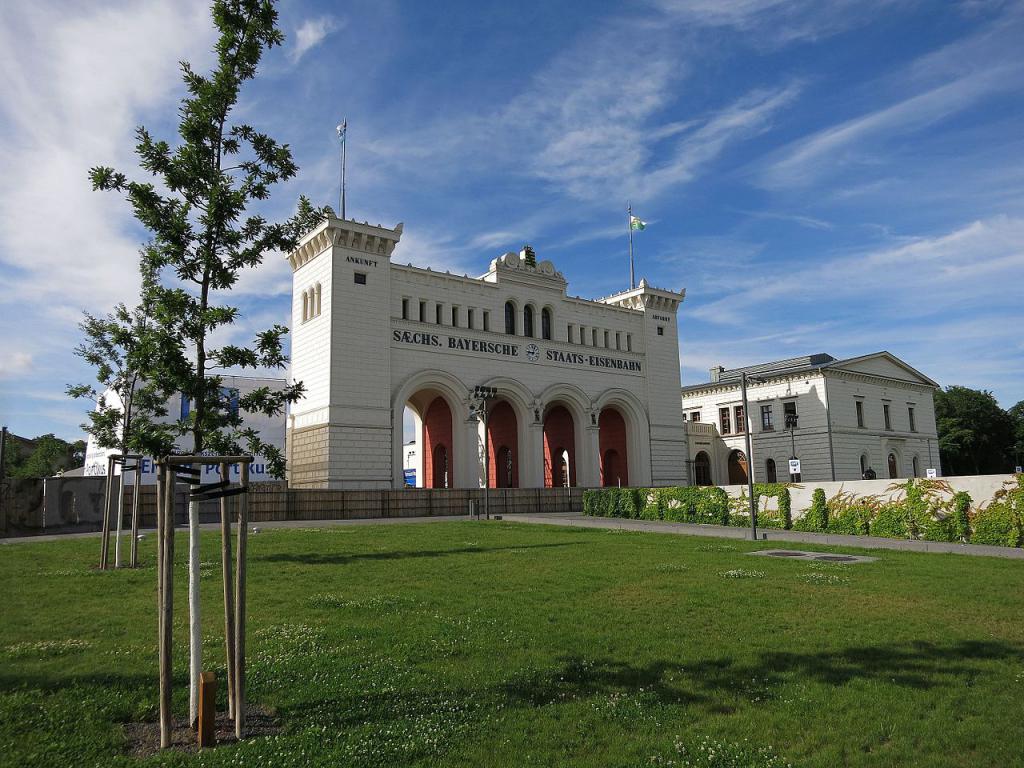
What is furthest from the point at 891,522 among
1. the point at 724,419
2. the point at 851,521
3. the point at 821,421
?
the point at 724,419

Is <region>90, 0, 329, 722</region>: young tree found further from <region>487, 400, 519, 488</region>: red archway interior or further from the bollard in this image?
<region>487, 400, 519, 488</region>: red archway interior

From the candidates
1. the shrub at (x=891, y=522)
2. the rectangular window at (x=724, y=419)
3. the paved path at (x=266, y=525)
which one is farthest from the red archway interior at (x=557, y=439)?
the shrub at (x=891, y=522)

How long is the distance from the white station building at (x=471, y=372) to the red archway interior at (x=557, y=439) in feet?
0.38

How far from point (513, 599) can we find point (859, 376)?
5943 cm

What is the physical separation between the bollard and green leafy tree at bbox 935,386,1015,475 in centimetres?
8725

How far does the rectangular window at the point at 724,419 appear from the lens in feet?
212

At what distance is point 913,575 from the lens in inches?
492

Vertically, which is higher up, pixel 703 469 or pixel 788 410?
pixel 788 410

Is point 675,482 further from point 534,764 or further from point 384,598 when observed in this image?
point 534,764

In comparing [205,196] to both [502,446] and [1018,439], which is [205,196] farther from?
[1018,439]

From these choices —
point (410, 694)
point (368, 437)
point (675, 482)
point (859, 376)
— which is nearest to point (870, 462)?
point (859, 376)

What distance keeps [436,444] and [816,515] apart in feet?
93.9

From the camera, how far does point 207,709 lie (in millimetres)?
5309

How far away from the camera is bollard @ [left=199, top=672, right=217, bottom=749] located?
5.25 meters
